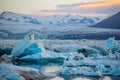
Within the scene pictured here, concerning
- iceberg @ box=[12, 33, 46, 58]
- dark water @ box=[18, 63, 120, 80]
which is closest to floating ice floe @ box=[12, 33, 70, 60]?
iceberg @ box=[12, 33, 46, 58]

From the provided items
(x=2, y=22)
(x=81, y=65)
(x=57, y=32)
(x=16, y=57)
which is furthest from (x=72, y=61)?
(x=2, y=22)

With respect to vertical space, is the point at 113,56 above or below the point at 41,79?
above

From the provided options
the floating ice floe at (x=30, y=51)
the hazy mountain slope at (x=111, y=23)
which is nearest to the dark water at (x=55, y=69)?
the floating ice floe at (x=30, y=51)

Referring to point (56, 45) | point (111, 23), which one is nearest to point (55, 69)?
point (56, 45)

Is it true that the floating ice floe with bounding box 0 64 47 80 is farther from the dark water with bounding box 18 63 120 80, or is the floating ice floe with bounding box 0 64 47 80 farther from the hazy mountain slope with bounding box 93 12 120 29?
the hazy mountain slope with bounding box 93 12 120 29

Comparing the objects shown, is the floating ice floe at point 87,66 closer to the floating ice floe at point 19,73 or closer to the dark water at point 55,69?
the dark water at point 55,69

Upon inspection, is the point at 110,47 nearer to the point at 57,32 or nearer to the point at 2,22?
the point at 57,32
